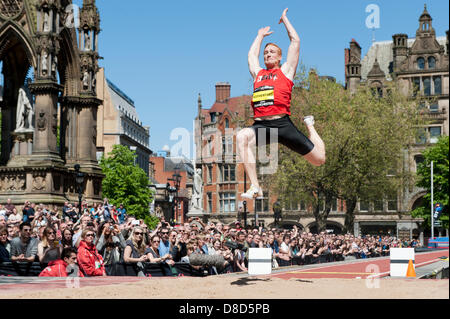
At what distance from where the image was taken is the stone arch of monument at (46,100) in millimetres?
27891

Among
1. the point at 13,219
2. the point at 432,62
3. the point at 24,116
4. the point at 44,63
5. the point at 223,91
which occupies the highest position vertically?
the point at 432,62

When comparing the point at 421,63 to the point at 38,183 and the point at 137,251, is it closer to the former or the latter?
the point at 38,183

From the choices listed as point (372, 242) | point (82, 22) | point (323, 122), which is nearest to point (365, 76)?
point (323, 122)

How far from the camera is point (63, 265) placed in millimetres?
13047

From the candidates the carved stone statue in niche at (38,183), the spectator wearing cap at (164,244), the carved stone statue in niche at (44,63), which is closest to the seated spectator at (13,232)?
the spectator wearing cap at (164,244)

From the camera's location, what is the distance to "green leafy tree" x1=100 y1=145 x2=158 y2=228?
2725 inches

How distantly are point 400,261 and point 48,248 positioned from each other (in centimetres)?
684

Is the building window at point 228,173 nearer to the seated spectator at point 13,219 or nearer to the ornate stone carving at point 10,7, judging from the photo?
the ornate stone carving at point 10,7

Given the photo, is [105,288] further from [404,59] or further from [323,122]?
[404,59]

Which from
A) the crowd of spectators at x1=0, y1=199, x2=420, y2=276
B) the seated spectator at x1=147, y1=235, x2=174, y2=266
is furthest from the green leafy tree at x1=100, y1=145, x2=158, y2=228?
the seated spectator at x1=147, y1=235, x2=174, y2=266

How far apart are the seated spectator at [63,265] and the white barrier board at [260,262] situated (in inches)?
132

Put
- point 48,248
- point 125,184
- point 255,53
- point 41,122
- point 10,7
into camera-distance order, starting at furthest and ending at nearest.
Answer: point 125,184 → point 10,7 → point 41,122 → point 48,248 → point 255,53

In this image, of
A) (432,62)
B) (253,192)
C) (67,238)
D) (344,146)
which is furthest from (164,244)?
(432,62)
